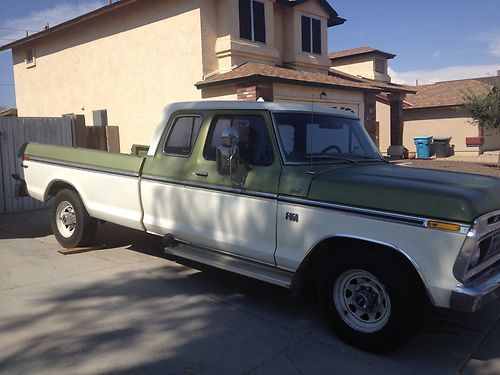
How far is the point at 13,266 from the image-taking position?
5.75 metres

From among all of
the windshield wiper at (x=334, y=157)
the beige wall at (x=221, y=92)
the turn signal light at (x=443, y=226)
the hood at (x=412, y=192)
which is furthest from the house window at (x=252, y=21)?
the turn signal light at (x=443, y=226)

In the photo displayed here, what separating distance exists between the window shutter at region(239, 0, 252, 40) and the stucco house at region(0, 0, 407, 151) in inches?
1.3

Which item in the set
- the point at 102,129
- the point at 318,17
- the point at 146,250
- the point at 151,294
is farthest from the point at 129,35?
the point at 151,294

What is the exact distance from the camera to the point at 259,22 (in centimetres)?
1667

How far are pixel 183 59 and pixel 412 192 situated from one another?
526 inches

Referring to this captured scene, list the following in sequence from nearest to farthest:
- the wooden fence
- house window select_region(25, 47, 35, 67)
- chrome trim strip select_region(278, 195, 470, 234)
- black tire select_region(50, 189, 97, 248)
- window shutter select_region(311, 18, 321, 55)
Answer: chrome trim strip select_region(278, 195, 470, 234) < black tire select_region(50, 189, 97, 248) < the wooden fence < window shutter select_region(311, 18, 321, 55) < house window select_region(25, 47, 35, 67)

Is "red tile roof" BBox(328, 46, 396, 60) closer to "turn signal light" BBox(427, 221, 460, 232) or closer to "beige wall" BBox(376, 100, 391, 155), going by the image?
"beige wall" BBox(376, 100, 391, 155)

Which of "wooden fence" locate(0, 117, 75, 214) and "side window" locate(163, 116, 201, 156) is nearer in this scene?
"side window" locate(163, 116, 201, 156)

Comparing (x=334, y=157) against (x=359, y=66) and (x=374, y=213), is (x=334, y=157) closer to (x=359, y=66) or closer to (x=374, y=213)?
(x=374, y=213)

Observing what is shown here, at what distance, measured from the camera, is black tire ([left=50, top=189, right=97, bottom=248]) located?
20.6ft

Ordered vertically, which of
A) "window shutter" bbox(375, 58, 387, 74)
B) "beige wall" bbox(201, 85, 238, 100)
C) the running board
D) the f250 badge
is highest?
"window shutter" bbox(375, 58, 387, 74)

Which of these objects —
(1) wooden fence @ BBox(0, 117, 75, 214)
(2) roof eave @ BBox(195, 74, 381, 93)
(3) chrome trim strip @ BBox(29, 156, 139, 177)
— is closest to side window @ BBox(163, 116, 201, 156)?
(3) chrome trim strip @ BBox(29, 156, 139, 177)

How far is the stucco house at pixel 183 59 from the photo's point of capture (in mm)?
15172

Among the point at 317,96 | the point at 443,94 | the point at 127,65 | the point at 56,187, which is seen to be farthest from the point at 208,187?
the point at 443,94
